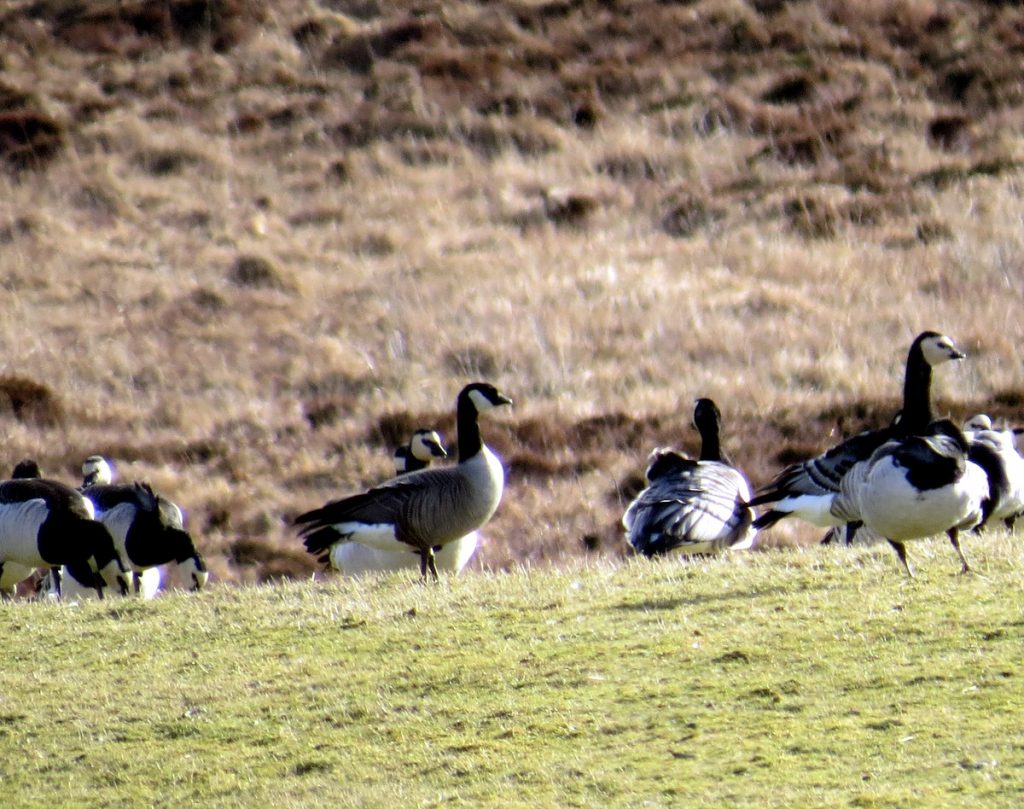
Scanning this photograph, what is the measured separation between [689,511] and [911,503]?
3.56 m

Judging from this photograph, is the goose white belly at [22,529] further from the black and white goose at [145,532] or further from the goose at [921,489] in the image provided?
the goose at [921,489]

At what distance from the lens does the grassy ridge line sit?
7.31 meters

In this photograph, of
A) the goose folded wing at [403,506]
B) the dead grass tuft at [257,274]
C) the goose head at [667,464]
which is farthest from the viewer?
the dead grass tuft at [257,274]

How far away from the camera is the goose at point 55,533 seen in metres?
15.4

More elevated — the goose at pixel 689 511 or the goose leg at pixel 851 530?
the goose at pixel 689 511

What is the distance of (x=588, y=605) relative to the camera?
10.6m

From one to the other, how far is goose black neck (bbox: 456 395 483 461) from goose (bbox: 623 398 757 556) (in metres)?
1.49

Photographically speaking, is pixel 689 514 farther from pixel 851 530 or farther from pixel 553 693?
pixel 553 693

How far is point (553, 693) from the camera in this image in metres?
8.71

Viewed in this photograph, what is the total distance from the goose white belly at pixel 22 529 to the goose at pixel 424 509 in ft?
9.31

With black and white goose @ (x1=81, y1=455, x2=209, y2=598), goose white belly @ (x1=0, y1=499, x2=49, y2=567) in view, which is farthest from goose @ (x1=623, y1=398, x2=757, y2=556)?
goose white belly @ (x1=0, y1=499, x2=49, y2=567)

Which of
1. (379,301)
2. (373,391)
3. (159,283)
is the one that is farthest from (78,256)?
(373,391)

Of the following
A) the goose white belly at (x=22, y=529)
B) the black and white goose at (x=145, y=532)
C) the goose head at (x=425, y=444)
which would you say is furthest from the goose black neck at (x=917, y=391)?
the goose white belly at (x=22, y=529)

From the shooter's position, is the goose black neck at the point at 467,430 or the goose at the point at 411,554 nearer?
the goose black neck at the point at 467,430
